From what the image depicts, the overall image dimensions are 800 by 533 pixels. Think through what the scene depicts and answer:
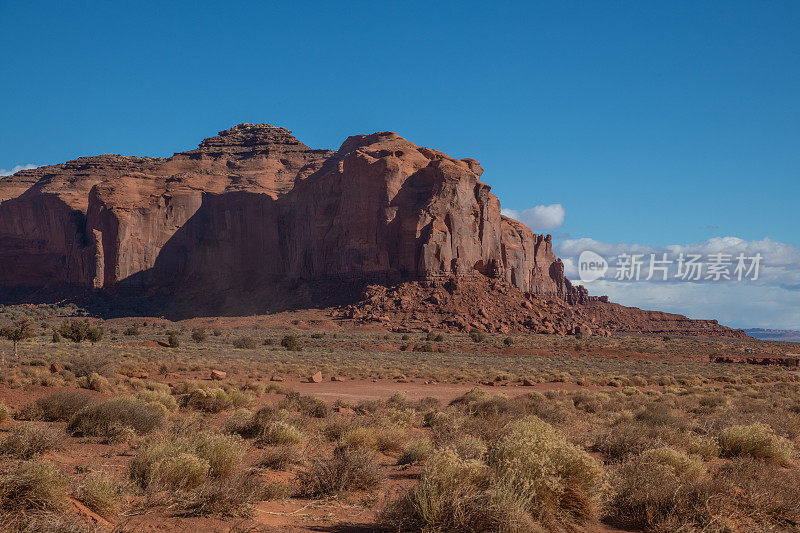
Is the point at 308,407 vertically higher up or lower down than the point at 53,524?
lower down

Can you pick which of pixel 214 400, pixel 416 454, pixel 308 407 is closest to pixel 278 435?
pixel 416 454

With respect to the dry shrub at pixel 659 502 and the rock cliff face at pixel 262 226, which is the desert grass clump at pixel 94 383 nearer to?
the dry shrub at pixel 659 502

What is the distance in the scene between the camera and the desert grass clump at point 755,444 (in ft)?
30.2

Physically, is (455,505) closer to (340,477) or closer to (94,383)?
(340,477)

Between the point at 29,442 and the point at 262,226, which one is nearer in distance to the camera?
the point at 29,442

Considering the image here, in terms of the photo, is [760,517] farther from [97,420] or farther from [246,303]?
[246,303]

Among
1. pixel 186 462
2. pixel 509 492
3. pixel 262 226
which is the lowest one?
pixel 186 462

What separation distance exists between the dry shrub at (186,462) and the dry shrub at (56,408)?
503cm

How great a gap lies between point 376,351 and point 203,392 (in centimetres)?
2897

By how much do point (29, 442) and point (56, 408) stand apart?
373 centimetres

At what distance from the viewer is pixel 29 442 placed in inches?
308

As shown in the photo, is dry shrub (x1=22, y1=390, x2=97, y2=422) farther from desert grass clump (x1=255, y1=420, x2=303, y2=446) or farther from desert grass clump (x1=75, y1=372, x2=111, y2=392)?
desert grass clump (x1=255, y1=420, x2=303, y2=446)

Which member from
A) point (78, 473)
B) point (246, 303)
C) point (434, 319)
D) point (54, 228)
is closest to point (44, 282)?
point (54, 228)

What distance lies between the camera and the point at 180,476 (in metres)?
6.50
